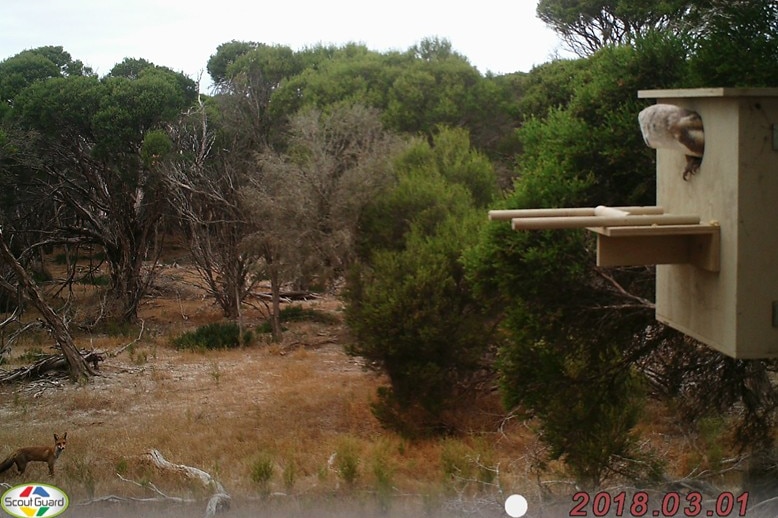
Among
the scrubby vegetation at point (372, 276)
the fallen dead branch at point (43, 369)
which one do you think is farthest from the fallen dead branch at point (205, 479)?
the fallen dead branch at point (43, 369)

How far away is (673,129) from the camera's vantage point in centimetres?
434

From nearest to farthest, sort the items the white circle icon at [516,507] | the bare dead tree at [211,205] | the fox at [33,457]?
the white circle icon at [516,507], the fox at [33,457], the bare dead tree at [211,205]

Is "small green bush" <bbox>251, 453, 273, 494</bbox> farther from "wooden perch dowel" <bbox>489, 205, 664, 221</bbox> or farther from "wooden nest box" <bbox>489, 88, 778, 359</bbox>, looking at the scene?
"wooden nest box" <bbox>489, 88, 778, 359</bbox>

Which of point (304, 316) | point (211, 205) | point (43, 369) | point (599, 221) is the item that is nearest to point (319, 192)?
point (211, 205)

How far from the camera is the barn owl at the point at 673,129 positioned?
4.31m

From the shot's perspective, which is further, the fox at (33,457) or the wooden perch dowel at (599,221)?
the fox at (33,457)

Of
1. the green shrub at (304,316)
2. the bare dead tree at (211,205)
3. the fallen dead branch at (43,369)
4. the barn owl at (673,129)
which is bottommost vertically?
the green shrub at (304,316)

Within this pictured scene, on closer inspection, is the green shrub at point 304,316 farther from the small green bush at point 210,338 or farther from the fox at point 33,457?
the fox at point 33,457

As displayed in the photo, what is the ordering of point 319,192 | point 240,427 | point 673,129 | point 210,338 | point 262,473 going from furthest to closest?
point 210,338
point 319,192
point 240,427
point 262,473
point 673,129

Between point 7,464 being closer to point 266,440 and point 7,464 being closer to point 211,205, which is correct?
point 266,440

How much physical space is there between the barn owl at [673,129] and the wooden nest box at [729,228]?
0.14ft

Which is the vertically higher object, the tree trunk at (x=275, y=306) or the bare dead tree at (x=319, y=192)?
the bare dead tree at (x=319, y=192)

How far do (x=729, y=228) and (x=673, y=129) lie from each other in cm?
57

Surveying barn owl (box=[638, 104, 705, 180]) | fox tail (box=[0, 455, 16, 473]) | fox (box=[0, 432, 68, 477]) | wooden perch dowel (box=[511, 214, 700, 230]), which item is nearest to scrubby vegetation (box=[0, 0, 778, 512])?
fox (box=[0, 432, 68, 477])
